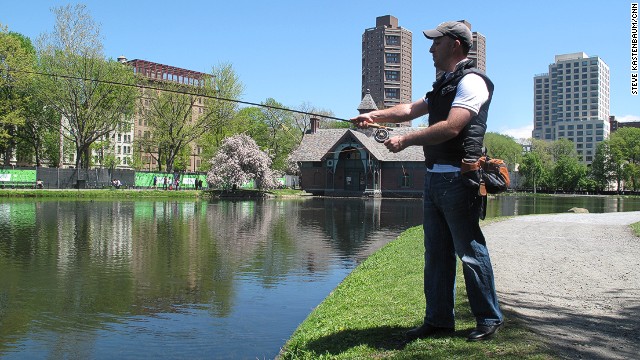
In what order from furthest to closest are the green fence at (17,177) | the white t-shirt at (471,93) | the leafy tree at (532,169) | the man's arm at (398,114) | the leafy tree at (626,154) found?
the leafy tree at (532,169), the leafy tree at (626,154), the green fence at (17,177), the man's arm at (398,114), the white t-shirt at (471,93)

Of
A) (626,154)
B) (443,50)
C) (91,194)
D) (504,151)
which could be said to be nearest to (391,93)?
(504,151)

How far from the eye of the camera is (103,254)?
511 inches

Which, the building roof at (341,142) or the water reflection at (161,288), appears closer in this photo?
the water reflection at (161,288)

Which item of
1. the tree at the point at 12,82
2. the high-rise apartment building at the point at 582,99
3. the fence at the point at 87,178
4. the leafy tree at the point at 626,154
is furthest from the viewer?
the high-rise apartment building at the point at 582,99

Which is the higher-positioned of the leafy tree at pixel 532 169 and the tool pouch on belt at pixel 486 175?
the leafy tree at pixel 532 169

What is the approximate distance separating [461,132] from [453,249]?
1048 millimetres

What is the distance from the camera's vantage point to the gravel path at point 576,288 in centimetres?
441

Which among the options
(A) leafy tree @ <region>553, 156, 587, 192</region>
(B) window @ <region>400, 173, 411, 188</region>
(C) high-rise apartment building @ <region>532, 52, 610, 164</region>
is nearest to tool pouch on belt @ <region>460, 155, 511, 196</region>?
(B) window @ <region>400, 173, 411, 188</region>

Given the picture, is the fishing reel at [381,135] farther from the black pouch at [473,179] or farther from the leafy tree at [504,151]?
the leafy tree at [504,151]

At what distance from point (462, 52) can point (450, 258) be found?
1802 millimetres

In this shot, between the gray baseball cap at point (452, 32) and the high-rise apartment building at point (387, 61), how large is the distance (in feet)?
395

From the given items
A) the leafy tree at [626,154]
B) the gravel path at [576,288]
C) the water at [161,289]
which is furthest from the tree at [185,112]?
the leafy tree at [626,154]

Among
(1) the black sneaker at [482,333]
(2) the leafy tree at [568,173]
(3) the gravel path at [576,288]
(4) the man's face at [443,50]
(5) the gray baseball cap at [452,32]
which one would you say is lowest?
(3) the gravel path at [576,288]

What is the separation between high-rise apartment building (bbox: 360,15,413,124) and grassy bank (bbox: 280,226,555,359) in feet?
387
